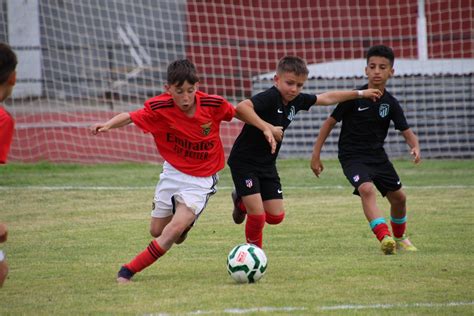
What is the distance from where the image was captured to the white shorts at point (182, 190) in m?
6.18

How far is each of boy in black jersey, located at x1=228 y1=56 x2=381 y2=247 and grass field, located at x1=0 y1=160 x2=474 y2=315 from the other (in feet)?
1.19

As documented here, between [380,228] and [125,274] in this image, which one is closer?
[125,274]

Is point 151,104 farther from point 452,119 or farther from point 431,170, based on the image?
point 452,119

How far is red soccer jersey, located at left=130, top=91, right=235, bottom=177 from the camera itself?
6.26 meters

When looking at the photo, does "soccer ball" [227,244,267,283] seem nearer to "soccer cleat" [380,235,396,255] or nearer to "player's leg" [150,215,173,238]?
"player's leg" [150,215,173,238]

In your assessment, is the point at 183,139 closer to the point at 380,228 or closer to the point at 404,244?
the point at 380,228

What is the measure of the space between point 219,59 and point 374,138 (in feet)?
43.9

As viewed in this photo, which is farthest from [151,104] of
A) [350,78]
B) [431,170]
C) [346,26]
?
[346,26]

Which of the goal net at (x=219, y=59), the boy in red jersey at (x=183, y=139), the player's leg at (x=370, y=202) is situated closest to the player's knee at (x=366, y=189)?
the player's leg at (x=370, y=202)

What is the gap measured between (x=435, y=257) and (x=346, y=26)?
1510 cm

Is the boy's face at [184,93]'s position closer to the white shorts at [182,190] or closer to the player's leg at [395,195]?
the white shorts at [182,190]

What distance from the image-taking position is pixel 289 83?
6.77 m

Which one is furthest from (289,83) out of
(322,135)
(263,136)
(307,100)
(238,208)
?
(238,208)

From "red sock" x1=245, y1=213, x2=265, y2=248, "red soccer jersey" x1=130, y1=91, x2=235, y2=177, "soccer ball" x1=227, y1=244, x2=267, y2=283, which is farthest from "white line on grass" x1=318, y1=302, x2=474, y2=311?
"red sock" x1=245, y1=213, x2=265, y2=248
